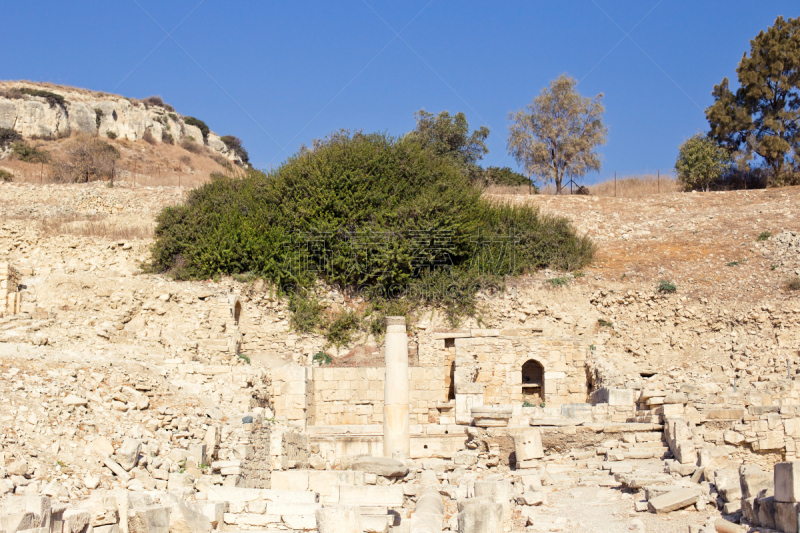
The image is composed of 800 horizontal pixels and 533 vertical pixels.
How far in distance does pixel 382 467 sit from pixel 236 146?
177 ft

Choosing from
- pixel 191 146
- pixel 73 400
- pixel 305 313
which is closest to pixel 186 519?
pixel 73 400

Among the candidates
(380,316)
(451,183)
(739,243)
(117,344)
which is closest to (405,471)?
(117,344)

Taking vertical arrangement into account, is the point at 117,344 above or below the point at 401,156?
below

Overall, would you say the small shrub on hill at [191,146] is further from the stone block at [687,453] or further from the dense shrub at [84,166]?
the stone block at [687,453]

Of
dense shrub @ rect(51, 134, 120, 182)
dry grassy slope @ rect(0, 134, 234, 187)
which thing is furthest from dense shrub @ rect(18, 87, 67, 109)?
dense shrub @ rect(51, 134, 120, 182)

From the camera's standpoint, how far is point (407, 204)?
26.5 meters

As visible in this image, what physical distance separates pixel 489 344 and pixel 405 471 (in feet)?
28.2

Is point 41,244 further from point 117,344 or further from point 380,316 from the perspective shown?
point 380,316

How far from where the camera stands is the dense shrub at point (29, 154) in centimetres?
4191

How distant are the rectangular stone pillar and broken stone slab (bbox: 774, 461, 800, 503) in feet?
28.3

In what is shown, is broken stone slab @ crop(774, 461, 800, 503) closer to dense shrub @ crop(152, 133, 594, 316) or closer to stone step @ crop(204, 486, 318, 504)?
stone step @ crop(204, 486, 318, 504)

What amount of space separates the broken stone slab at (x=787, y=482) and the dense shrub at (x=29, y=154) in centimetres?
4068

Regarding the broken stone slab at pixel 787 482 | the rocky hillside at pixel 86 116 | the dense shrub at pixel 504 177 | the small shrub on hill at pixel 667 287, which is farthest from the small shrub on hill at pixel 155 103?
the broken stone slab at pixel 787 482

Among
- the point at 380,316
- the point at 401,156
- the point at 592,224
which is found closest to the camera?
the point at 380,316
